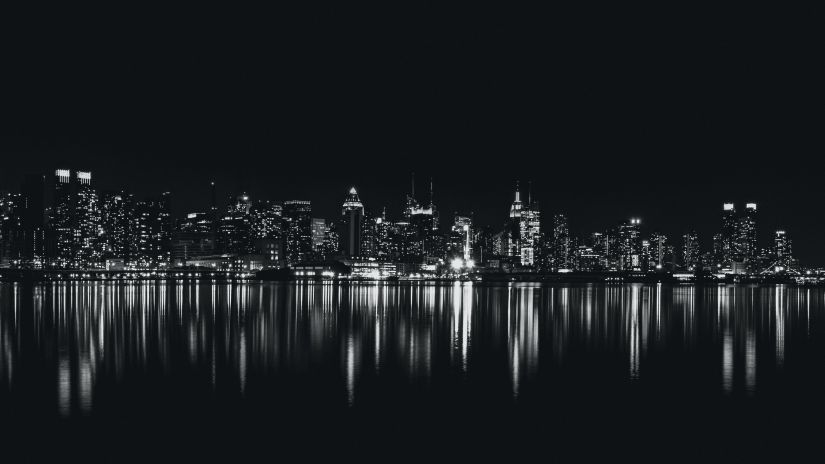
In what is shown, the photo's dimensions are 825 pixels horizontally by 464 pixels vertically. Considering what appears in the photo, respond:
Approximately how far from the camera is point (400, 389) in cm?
1980

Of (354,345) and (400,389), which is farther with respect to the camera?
(354,345)

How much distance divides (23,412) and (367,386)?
7.73m

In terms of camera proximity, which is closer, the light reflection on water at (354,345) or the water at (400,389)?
the water at (400,389)

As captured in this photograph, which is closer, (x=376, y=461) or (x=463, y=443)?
(x=376, y=461)

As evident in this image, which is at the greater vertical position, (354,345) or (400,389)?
(400,389)

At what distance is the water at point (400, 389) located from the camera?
14.7 metres

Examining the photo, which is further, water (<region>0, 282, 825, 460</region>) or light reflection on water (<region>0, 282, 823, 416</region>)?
light reflection on water (<region>0, 282, 823, 416</region>)

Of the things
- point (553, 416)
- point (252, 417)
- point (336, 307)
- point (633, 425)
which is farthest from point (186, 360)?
point (336, 307)

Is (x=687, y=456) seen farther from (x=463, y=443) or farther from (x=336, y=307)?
(x=336, y=307)

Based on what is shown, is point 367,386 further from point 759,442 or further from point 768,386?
point 768,386

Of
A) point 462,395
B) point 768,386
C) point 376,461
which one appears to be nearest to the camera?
point 376,461

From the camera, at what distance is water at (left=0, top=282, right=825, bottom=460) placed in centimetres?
1470

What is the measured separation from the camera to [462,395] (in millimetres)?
18984

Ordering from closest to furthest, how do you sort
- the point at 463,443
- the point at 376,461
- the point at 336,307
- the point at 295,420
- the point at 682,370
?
the point at 376,461 → the point at 463,443 → the point at 295,420 → the point at 682,370 → the point at 336,307
